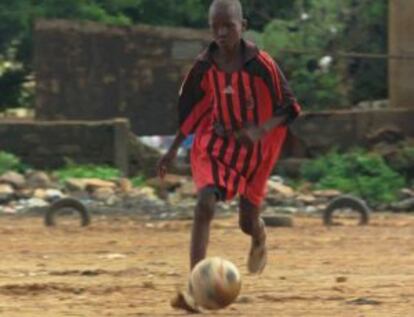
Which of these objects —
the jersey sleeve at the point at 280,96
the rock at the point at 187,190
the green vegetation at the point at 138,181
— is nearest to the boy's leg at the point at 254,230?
the jersey sleeve at the point at 280,96

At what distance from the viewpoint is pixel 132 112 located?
23.8 metres

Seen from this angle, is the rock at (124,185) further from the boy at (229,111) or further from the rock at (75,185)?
the boy at (229,111)

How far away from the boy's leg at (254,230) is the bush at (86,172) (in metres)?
11.3

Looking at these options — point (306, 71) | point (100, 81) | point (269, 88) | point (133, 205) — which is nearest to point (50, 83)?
point (100, 81)

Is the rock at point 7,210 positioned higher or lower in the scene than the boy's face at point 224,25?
lower

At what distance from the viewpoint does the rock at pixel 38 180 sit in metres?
19.2

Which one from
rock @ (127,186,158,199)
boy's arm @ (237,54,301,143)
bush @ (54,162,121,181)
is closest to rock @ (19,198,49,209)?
rock @ (127,186,158,199)

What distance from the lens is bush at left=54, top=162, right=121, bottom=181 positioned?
19859 millimetres

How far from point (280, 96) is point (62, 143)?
13187mm

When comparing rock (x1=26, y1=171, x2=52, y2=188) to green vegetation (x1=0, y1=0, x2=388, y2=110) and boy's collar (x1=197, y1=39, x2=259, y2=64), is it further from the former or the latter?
boy's collar (x1=197, y1=39, x2=259, y2=64)

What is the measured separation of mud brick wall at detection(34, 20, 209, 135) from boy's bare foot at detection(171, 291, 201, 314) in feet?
53.3

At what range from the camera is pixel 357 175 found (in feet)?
66.6

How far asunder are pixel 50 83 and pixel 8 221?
7.17m

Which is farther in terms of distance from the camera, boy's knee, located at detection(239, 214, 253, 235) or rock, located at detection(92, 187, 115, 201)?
rock, located at detection(92, 187, 115, 201)
